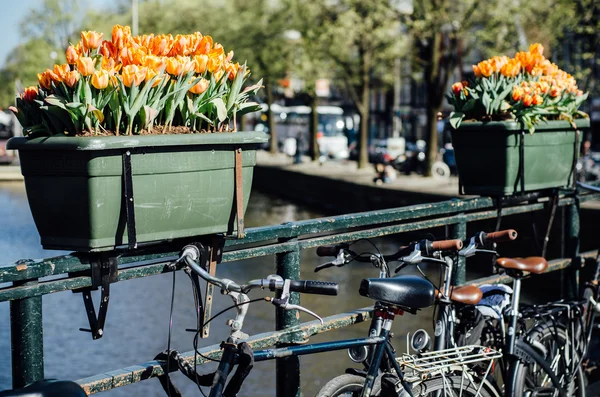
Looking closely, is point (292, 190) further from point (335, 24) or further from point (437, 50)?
point (437, 50)

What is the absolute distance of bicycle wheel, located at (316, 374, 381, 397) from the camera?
3297 millimetres

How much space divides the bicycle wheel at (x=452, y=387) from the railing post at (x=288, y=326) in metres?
0.46

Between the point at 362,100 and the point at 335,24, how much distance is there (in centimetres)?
414

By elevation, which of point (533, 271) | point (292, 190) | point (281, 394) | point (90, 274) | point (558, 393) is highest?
point (90, 274)

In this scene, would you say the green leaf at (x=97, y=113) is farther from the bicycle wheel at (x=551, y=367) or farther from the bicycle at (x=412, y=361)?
the bicycle wheel at (x=551, y=367)

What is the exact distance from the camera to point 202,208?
3025mm

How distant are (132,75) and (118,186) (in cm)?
33

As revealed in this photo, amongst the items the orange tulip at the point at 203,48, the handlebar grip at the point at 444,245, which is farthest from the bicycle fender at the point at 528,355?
the orange tulip at the point at 203,48

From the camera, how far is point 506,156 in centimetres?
490

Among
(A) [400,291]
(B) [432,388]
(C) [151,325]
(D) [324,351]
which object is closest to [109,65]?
(D) [324,351]

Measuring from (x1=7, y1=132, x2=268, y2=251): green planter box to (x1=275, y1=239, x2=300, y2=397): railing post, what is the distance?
0.59 metres

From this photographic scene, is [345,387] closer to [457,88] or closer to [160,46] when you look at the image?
[160,46]

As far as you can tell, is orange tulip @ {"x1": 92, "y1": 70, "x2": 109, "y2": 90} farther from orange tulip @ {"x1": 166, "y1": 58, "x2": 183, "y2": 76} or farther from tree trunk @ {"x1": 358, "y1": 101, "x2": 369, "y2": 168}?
tree trunk @ {"x1": 358, "y1": 101, "x2": 369, "y2": 168}

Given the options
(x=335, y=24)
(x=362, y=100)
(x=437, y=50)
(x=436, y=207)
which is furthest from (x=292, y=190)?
(x=436, y=207)
